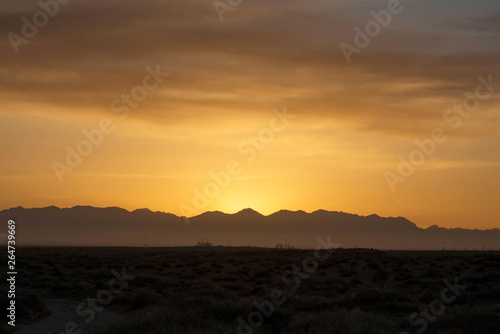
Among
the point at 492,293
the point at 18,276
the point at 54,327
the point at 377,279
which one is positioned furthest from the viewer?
the point at 377,279

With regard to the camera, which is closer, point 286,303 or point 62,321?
point 62,321

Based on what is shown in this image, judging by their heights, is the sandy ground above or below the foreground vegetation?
below

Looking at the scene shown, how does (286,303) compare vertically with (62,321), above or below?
above

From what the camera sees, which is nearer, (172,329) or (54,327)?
(172,329)

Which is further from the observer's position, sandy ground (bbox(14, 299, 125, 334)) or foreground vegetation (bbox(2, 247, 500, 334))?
sandy ground (bbox(14, 299, 125, 334))

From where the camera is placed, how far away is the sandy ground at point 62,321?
21.6 metres

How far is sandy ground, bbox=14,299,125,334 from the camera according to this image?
21.6 m

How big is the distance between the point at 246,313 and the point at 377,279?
2233cm

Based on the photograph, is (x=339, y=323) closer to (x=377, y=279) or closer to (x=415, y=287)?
(x=415, y=287)

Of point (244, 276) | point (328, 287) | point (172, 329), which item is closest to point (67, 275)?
point (244, 276)

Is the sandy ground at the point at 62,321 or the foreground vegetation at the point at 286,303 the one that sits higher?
the foreground vegetation at the point at 286,303

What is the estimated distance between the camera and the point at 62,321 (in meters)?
23.7

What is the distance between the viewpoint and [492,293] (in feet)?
92.2

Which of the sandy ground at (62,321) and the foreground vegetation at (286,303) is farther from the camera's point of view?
the sandy ground at (62,321)
